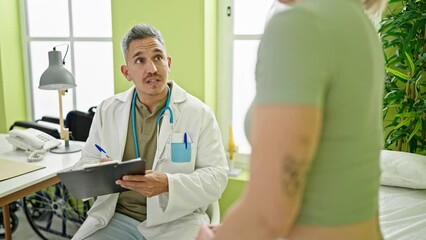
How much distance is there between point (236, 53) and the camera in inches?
105

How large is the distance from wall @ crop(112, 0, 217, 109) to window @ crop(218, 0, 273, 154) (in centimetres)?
9

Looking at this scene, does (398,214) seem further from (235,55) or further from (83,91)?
(83,91)

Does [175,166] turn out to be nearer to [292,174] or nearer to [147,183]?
[147,183]

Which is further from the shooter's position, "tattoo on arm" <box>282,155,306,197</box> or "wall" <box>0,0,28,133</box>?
"wall" <box>0,0,28,133</box>

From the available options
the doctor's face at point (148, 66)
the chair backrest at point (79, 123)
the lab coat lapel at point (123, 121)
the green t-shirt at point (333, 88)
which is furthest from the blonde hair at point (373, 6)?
the chair backrest at point (79, 123)

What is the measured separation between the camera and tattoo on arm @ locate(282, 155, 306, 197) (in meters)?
0.53

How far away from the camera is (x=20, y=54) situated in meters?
3.29

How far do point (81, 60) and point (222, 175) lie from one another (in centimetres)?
199

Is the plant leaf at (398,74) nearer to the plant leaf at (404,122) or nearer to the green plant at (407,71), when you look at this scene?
the green plant at (407,71)

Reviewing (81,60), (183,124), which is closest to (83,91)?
(81,60)

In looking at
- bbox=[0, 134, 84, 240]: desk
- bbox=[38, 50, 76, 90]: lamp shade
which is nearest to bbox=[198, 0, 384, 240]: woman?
bbox=[0, 134, 84, 240]: desk

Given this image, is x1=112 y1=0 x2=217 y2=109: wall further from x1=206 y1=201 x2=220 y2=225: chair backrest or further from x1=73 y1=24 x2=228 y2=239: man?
x1=206 y1=201 x2=220 y2=225: chair backrest

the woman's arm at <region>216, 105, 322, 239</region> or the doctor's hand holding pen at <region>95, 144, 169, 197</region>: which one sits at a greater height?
the woman's arm at <region>216, 105, 322, 239</region>

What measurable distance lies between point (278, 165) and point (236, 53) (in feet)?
7.20
